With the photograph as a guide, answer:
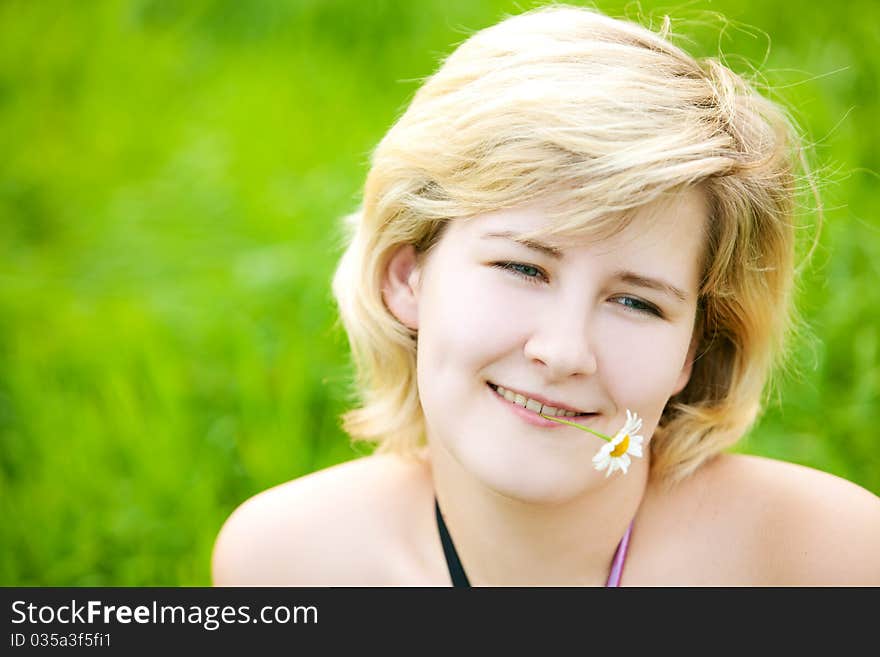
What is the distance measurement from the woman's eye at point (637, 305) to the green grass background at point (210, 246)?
2.84 ft

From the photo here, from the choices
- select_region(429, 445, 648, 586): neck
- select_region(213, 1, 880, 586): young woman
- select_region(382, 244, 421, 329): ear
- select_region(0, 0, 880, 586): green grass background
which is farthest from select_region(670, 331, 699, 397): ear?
select_region(0, 0, 880, 586): green grass background

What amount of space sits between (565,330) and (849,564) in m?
0.83

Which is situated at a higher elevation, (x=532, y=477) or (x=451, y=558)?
(x=532, y=477)

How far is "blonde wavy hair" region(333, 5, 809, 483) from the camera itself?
1.74m

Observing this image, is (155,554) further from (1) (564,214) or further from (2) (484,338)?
(1) (564,214)

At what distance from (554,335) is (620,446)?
0.22 m

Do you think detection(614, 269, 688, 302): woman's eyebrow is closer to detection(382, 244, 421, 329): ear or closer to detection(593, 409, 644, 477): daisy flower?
detection(593, 409, 644, 477): daisy flower

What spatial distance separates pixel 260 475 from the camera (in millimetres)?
3020

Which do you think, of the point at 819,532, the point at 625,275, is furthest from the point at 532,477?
the point at 819,532

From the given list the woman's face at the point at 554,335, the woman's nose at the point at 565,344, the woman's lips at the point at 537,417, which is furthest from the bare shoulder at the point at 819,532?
the woman's nose at the point at 565,344

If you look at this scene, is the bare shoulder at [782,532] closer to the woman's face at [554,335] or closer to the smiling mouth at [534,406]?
the woman's face at [554,335]

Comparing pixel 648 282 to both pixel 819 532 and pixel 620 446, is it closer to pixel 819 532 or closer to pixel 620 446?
pixel 620 446

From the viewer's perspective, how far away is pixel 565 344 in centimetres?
170

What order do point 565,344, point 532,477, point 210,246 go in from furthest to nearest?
point 210,246
point 532,477
point 565,344
